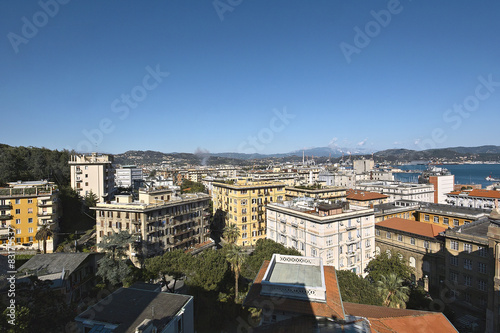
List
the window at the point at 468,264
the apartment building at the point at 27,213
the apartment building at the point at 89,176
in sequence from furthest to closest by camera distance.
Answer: the apartment building at the point at 89,176, the apartment building at the point at 27,213, the window at the point at 468,264

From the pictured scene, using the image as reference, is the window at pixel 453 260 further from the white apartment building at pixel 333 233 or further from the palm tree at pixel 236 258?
the palm tree at pixel 236 258

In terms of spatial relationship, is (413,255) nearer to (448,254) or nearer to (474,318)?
(448,254)

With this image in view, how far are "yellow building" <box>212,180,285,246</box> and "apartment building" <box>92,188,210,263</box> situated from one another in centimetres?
1058

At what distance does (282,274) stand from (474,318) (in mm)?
27712

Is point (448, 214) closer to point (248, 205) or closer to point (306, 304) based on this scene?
point (248, 205)

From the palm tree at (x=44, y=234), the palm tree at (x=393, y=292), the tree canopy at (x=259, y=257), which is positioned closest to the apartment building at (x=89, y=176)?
the palm tree at (x=44, y=234)

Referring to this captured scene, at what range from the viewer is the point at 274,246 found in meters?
42.0

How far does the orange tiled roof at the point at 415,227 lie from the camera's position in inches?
1623

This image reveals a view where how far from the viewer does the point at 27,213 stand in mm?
46188

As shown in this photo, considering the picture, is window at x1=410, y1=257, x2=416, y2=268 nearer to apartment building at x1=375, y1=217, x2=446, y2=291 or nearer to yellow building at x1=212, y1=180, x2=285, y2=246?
apartment building at x1=375, y1=217, x2=446, y2=291

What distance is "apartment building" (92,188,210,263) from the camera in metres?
44.1

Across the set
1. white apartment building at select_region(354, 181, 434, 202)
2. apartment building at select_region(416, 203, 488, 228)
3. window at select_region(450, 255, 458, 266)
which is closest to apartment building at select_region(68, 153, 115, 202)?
window at select_region(450, 255, 458, 266)

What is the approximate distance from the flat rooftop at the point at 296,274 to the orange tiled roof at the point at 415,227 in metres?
28.7

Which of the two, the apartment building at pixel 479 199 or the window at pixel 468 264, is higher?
the apartment building at pixel 479 199
